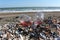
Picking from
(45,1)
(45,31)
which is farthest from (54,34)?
(45,1)

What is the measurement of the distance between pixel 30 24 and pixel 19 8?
1.11 ft

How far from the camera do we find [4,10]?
2783 mm

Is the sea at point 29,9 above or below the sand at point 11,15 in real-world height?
above

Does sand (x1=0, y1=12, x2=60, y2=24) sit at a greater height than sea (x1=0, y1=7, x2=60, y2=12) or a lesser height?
lesser

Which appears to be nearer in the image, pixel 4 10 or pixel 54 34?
pixel 54 34

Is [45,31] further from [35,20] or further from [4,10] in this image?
[4,10]

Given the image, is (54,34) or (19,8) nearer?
(54,34)

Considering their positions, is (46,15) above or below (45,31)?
above

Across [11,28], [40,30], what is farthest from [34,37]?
[11,28]

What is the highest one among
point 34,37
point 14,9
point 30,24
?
point 14,9

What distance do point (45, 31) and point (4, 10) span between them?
71cm

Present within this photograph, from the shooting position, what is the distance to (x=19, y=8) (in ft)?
9.20

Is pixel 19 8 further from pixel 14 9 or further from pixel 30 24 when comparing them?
pixel 30 24

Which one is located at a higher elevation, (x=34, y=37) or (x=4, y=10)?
(x=4, y=10)
